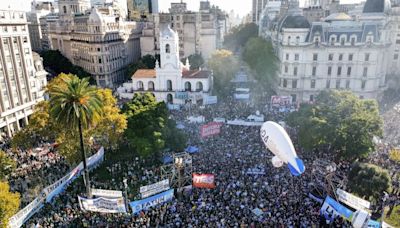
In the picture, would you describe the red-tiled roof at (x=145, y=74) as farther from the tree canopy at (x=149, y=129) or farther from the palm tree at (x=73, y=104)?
the palm tree at (x=73, y=104)

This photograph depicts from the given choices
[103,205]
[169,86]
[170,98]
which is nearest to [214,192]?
[103,205]

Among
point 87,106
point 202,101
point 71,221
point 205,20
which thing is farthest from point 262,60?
point 71,221

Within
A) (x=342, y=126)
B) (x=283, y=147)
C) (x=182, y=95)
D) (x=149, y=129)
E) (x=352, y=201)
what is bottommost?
(x=352, y=201)

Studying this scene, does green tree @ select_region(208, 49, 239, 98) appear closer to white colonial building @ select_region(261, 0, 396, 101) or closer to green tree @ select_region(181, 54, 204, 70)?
green tree @ select_region(181, 54, 204, 70)

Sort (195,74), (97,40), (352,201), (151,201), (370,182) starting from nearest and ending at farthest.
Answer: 1. (352,201)
2. (370,182)
3. (151,201)
4. (195,74)
5. (97,40)

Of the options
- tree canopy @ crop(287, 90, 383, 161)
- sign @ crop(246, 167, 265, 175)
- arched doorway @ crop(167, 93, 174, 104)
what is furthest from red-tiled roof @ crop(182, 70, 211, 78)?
sign @ crop(246, 167, 265, 175)

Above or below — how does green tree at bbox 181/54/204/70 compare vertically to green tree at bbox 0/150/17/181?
above

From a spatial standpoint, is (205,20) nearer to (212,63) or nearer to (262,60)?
(212,63)

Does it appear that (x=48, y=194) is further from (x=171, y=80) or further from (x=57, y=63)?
(x=57, y=63)
